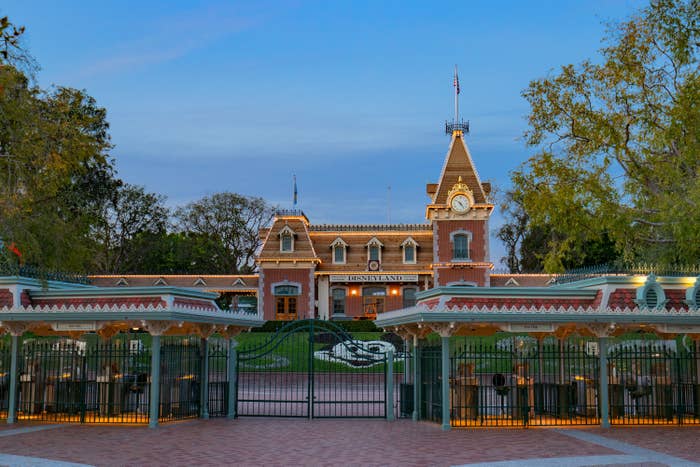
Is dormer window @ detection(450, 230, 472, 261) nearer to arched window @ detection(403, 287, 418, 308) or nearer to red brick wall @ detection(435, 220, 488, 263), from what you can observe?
red brick wall @ detection(435, 220, 488, 263)

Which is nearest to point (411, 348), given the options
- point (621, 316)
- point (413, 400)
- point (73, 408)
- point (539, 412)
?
point (413, 400)

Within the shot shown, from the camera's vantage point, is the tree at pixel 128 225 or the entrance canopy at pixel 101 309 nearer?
the entrance canopy at pixel 101 309

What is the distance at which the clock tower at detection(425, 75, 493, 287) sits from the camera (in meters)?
46.0

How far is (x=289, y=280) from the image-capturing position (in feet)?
155

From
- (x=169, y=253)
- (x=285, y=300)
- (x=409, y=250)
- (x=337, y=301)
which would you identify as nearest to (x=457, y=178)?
(x=409, y=250)

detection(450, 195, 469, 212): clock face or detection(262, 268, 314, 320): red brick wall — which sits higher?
detection(450, 195, 469, 212): clock face

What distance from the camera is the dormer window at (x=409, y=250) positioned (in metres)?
48.4

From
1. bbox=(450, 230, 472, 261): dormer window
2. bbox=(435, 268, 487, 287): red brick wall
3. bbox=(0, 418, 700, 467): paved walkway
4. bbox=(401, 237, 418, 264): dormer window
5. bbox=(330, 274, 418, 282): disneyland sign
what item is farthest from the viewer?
bbox=(401, 237, 418, 264): dormer window

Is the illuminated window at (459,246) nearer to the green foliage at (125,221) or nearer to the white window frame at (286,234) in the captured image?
the white window frame at (286,234)

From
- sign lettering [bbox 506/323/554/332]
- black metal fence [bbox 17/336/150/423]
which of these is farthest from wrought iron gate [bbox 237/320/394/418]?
sign lettering [bbox 506/323/554/332]

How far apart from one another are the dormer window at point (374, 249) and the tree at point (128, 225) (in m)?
19.0

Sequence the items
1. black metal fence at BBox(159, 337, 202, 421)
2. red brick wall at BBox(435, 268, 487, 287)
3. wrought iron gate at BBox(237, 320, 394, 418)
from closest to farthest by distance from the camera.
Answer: black metal fence at BBox(159, 337, 202, 421) < wrought iron gate at BBox(237, 320, 394, 418) < red brick wall at BBox(435, 268, 487, 287)

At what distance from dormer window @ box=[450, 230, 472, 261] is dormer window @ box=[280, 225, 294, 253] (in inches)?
390

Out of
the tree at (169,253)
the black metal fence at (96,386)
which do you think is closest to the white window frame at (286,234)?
the tree at (169,253)
